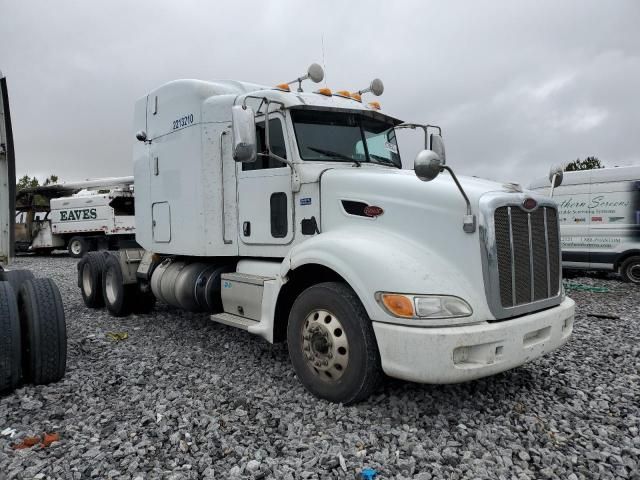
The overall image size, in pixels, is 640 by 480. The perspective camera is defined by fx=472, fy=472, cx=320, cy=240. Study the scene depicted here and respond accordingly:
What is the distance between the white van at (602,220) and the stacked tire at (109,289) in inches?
348

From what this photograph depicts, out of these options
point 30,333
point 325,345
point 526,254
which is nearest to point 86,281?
point 30,333

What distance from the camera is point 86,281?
26.2ft

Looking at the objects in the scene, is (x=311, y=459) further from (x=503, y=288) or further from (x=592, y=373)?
(x=592, y=373)

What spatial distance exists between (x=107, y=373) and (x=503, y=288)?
12.0 feet

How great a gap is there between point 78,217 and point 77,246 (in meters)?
1.36

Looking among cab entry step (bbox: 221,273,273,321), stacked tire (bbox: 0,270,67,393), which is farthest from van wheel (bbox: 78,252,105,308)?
cab entry step (bbox: 221,273,273,321)

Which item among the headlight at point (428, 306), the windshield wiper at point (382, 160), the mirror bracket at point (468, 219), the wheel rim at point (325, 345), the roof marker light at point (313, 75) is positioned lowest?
the wheel rim at point (325, 345)

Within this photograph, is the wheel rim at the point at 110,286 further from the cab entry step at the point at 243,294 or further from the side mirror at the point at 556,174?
the side mirror at the point at 556,174

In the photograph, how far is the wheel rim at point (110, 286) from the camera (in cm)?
723

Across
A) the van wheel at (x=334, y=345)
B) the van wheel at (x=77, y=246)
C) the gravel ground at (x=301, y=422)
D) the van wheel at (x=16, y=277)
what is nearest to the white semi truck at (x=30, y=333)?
the gravel ground at (x=301, y=422)

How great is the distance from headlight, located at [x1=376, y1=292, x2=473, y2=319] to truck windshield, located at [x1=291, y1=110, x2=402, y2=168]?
187 cm

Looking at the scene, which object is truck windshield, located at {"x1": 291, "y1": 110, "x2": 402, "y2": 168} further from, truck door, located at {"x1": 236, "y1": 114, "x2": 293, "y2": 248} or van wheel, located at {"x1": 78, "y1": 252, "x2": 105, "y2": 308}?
van wheel, located at {"x1": 78, "y1": 252, "x2": 105, "y2": 308}

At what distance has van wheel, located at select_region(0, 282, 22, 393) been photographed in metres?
3.89

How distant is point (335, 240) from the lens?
12.4 ft
